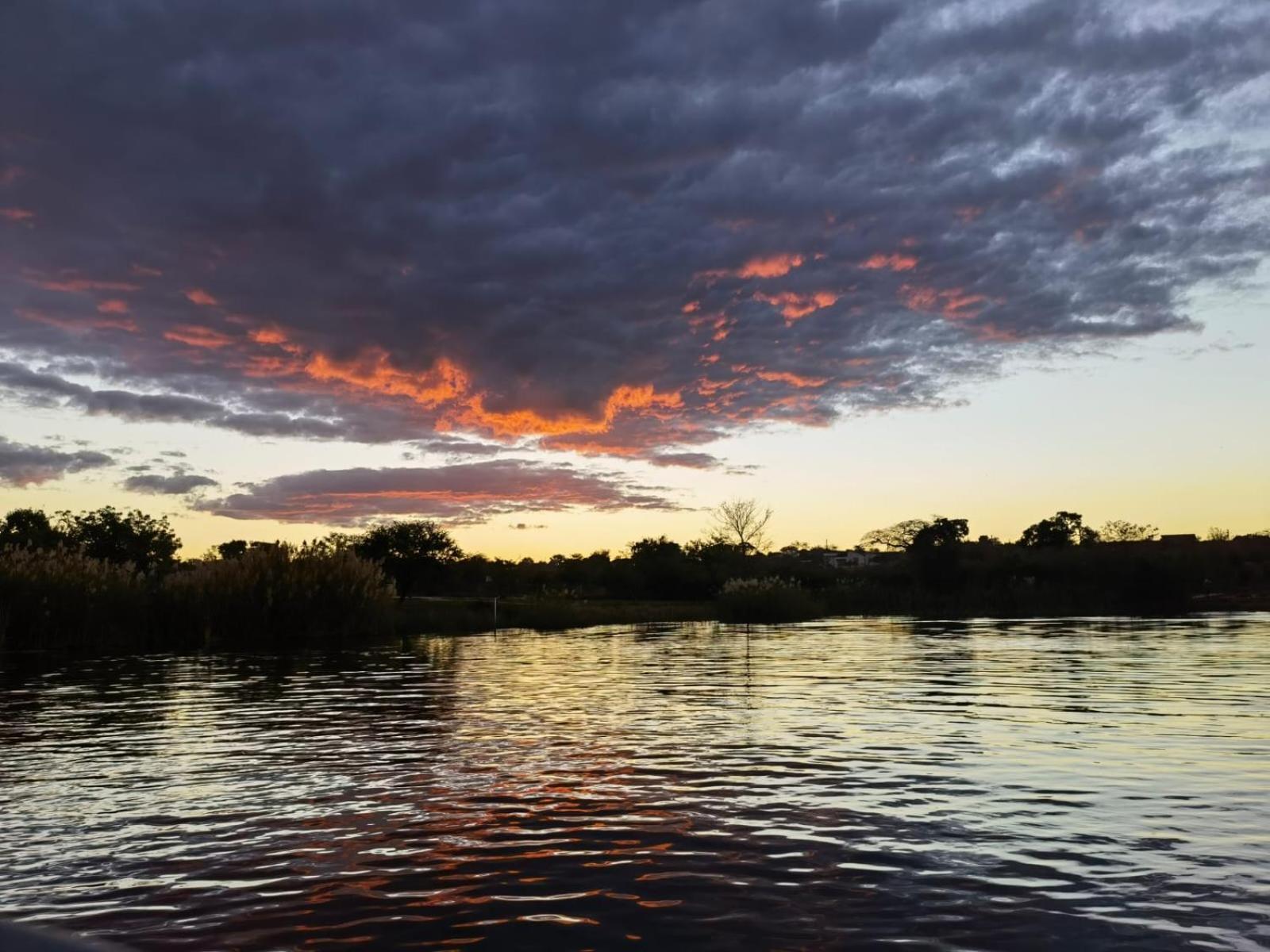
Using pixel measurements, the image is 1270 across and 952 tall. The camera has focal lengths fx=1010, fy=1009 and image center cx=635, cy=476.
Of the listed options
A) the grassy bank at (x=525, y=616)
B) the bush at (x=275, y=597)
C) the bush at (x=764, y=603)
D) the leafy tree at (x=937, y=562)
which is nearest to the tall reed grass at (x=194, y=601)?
the bush at (x=275, y=597)

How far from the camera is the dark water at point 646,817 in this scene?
623 centimetres

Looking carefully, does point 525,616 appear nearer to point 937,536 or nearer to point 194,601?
point 194,601

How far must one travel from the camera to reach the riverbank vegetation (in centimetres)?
3362

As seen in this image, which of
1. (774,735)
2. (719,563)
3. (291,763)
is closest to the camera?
(291,763)

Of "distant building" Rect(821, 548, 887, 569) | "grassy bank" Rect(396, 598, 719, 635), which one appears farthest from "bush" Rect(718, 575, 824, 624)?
"distant building" Rect(821, 548, 887, 569)

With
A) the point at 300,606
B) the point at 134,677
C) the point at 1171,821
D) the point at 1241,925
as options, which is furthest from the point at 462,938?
the point at 300,606

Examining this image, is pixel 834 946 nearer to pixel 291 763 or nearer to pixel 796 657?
pixel 291 763

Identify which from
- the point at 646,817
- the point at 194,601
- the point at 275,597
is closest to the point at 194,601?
the point at 194,601

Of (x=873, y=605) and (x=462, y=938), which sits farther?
(x=873, y=605)

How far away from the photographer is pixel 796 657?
95.0 feet

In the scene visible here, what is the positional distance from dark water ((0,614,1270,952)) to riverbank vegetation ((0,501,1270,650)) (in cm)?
1473

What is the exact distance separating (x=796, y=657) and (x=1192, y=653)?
1068 centimetres

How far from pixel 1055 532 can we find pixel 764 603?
75864mm

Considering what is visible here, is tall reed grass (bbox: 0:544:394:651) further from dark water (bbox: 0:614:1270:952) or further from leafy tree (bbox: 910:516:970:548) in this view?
leafy tree (bbox: 910:516:970:548)
